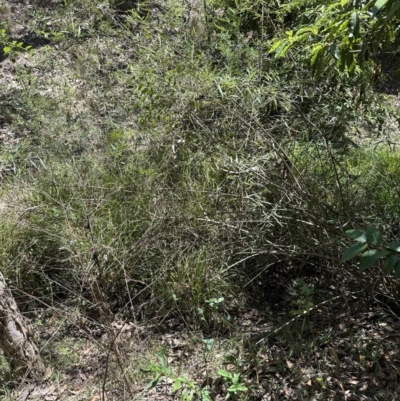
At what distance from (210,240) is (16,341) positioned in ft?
4.68

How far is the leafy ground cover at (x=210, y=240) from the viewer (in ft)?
10.0

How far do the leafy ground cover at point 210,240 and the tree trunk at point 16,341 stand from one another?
103 millimetres

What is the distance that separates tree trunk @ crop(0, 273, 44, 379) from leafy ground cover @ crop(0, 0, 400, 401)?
10cm

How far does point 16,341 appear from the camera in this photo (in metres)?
3.05

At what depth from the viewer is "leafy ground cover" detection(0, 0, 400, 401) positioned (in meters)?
3.05

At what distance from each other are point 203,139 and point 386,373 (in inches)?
79.8

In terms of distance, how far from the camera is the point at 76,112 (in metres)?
5.67

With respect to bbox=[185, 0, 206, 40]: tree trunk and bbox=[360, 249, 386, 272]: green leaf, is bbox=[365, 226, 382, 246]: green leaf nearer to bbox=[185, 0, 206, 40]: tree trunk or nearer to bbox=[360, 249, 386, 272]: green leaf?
bbox=[360, 249, 386, 272]: green leaf

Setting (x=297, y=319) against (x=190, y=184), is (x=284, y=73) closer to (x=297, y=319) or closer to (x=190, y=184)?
(x=190, y=184)

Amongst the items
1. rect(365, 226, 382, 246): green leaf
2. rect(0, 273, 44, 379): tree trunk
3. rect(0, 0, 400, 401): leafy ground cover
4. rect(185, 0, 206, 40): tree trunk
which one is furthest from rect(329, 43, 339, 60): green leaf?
rect(185, 0, 206, 40): tree trunk

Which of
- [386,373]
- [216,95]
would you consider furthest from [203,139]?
[386,373]

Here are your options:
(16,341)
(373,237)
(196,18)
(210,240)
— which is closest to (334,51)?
(373,237)

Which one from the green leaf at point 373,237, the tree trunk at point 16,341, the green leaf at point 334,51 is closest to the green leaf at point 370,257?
the green leaf at point 373,237

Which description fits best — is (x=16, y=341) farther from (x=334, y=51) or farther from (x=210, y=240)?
(x=334, y=51)
